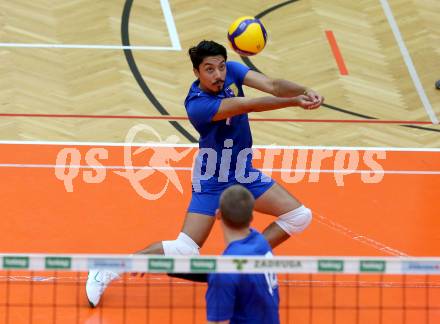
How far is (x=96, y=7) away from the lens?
59.0ft

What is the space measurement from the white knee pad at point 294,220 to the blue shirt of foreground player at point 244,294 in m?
2.64

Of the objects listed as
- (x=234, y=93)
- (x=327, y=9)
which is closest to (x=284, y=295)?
(x=234, y=93)

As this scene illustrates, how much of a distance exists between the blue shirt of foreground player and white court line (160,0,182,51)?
9.87 m

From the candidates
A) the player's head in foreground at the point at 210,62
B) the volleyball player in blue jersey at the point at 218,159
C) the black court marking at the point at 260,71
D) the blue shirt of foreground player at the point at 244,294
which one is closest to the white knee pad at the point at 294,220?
the volleyball player in blue jersey at the point at 218,159

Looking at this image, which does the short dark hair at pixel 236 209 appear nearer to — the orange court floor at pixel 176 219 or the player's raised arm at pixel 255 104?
the player's raised arm at pixel 255 104

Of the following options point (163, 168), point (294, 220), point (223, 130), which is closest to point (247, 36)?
point (223, 130)

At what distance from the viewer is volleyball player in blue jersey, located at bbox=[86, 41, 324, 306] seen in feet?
31.3

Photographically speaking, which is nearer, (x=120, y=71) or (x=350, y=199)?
(x=350, y=199)

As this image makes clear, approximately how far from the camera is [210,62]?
375 inches

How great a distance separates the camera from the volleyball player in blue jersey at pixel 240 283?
22.3 ft

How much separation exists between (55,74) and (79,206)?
4.15 m

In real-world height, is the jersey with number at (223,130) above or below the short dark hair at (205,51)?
below

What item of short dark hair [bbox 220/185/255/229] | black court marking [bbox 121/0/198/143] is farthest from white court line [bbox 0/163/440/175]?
short dark hair [bbox 220/185/255/229]

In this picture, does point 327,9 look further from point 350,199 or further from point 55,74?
point 350,199
